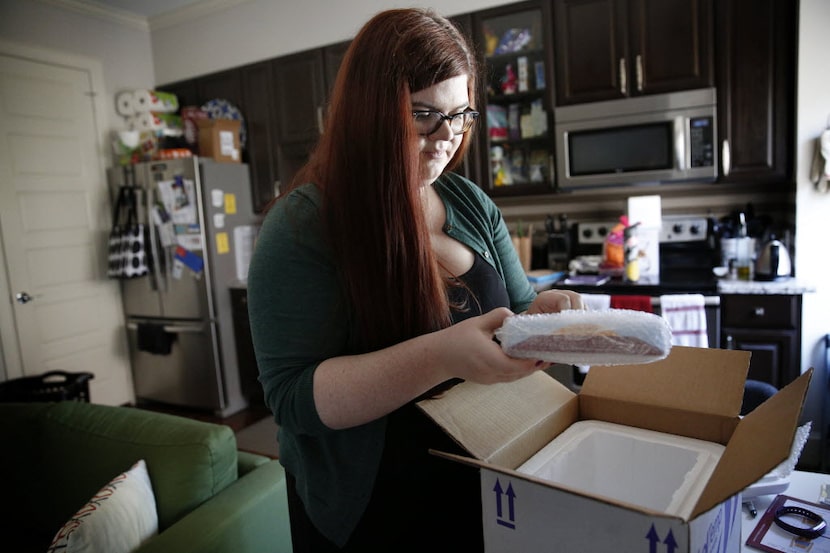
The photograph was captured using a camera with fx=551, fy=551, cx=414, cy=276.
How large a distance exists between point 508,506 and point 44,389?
3262 mm

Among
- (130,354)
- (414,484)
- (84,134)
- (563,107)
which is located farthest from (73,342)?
(414,484)

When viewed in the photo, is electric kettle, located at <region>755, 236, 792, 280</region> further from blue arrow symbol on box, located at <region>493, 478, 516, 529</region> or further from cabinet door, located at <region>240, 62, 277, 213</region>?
cabinet door, located at <region>240, 62, 277, 213</region>

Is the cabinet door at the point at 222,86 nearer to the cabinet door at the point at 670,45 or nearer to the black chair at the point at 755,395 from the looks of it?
the cabinet door at the point at 670,45

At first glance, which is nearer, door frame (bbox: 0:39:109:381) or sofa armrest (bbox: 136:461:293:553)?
sofa armrest (bbox: 136:461:293:553)

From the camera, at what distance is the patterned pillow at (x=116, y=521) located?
127 cm

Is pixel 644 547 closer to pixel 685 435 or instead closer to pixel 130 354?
pixel 685 435

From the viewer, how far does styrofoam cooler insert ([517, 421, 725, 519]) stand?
0.71 m

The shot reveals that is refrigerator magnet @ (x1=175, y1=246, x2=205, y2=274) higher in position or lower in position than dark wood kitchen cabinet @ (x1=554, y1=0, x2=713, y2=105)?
lower

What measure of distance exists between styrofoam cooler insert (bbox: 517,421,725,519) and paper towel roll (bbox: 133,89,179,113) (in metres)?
4.08

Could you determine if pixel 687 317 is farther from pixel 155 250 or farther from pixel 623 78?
pixel 155 250

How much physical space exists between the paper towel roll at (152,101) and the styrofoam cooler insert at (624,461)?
161 inches

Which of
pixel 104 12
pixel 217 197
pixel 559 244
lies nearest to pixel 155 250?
pixel 217 197

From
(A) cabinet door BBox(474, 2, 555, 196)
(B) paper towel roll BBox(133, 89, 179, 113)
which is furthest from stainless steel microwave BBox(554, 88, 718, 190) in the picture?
(B) paper towel roll BBox(133, 89, 179, 113)

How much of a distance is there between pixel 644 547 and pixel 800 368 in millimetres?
2410
